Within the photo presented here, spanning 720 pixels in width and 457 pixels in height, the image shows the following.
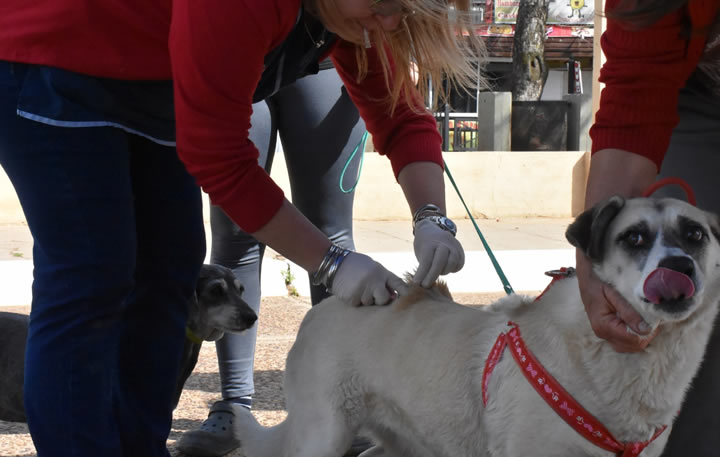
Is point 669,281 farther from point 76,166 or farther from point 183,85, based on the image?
point 76,166

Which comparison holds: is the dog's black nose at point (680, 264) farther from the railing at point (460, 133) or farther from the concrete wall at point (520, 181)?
the railing at point (460, 133)

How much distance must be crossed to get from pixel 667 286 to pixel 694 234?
0.24 metres

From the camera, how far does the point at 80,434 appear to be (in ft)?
7.13

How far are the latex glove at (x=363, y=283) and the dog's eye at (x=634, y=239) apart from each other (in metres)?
0.76

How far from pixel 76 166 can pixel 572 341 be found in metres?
1.27

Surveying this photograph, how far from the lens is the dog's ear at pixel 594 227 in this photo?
1974 millimetres

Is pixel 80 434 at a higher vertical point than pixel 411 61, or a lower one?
lower

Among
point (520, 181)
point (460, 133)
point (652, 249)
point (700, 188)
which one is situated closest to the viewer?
point (652, 249)

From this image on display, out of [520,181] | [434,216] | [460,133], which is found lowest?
[460,133]

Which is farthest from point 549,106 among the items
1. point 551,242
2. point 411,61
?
point 411,61

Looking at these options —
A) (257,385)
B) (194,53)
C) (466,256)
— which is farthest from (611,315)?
(466,256)

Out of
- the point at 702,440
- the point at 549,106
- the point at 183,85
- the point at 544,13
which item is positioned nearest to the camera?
the point at 183,85

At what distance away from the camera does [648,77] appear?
203 centimetres

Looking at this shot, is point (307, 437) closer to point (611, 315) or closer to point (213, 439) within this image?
point (213, 439)
